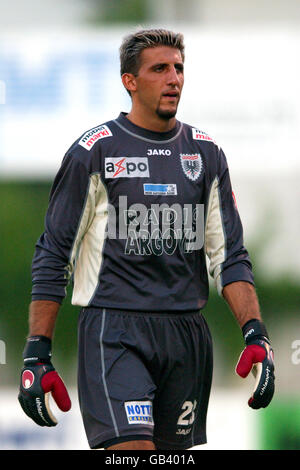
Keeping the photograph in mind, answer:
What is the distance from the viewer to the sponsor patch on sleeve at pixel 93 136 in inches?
207

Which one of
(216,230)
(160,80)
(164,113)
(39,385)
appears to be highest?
(160,80)

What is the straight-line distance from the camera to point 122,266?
5.20 m

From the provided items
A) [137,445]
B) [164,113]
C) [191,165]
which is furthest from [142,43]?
[137,445]

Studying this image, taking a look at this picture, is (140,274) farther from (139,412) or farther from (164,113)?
(164,113)

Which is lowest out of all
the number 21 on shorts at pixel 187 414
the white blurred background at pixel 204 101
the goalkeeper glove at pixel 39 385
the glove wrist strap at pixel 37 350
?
the number 21 on shorts at pixel 187 414

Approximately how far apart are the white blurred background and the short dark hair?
9.18 metres

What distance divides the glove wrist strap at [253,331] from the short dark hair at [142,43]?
4.06ft

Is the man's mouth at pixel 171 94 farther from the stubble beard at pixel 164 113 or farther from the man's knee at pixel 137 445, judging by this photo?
the man's knee at pixel 137 445

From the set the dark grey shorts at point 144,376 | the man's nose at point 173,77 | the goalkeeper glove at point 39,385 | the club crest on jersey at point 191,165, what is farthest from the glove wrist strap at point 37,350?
the man's nose at point 173,77

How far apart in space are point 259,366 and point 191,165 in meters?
0.96

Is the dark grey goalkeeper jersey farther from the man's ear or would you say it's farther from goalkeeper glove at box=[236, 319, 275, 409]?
goalkeeper glove at box=[236, 319, 275, 409]

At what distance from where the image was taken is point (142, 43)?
5.33 meters

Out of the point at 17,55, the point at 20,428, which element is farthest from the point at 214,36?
the point at 20,428

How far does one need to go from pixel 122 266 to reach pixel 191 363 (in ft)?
1.77
